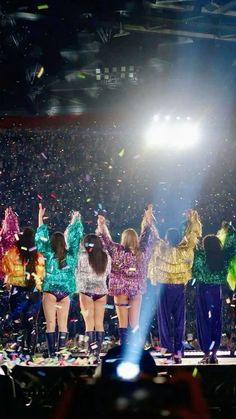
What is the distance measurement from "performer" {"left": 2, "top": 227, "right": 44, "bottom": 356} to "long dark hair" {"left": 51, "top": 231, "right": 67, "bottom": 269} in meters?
0.26

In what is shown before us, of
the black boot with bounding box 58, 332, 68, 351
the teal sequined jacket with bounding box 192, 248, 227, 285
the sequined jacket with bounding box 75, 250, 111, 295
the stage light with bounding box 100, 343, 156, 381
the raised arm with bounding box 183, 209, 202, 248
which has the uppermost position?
the stage light with bounding box 100, 343, 156, 381

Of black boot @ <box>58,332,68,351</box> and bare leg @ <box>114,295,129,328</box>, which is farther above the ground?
bare leg @ <box>114,295,129,328</box>

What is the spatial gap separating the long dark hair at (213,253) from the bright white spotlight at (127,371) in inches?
212

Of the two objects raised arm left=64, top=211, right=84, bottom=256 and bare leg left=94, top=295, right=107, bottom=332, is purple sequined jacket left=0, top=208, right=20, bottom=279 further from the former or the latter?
bare leg left=94, top=295, right=107, bottom=332

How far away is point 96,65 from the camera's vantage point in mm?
10359

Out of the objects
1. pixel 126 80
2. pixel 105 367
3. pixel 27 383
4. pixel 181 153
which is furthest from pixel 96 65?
pixel 105 367

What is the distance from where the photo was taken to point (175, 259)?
7.84m

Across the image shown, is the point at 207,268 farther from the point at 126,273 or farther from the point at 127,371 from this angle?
the point at 127,371

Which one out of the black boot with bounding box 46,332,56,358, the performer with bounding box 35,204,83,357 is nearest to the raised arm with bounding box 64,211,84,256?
the performer with bounding box 35,204,83,357

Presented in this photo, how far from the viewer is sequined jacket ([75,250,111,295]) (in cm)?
795

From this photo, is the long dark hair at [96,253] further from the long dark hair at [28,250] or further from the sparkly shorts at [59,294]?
the long dark hair at [28,250]

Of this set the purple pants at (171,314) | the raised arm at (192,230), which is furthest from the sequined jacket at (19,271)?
the raised arm at (192,230)

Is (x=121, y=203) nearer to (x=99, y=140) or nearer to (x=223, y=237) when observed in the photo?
(x=99, y=140)

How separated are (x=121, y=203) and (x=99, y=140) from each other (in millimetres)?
1917
